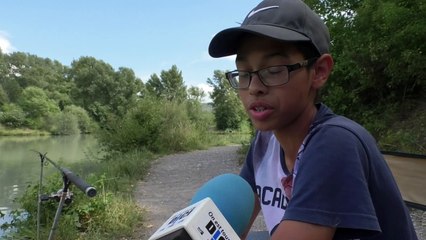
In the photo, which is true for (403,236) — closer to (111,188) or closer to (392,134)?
(392,134)

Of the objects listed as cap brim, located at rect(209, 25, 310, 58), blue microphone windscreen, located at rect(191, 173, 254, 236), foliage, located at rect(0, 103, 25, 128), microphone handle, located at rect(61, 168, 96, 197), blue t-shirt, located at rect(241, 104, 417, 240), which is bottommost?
foliage, located at rect(0, 103, 25, 128)

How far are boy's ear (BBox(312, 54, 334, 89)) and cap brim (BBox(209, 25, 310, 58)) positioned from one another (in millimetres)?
102

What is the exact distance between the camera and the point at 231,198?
1202 mm

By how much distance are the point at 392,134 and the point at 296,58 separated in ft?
18.7

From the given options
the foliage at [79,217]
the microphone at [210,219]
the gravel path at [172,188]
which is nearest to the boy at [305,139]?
the microphone at [210,219]

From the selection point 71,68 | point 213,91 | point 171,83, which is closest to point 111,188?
point 213,91

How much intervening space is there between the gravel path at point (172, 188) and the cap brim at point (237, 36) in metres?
3.88

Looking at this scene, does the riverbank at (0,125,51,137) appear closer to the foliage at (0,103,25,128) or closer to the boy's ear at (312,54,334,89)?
the foliage at (0,103,25,128)

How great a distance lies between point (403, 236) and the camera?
105cm

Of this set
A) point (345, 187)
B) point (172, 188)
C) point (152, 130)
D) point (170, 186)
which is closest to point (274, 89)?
point (345, 187)

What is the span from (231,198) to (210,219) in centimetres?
33

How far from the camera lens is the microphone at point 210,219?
0.83m

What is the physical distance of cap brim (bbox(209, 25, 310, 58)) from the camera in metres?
1.01

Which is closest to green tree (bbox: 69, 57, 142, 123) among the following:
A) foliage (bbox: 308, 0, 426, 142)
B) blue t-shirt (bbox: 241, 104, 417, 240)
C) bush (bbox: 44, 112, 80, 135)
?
bush (bbox: 44, 112, 80, 135)
